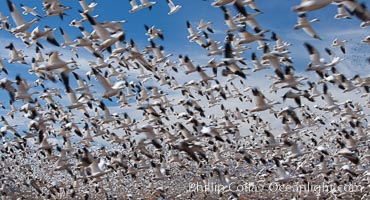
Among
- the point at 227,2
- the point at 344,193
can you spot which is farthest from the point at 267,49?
the point at 344,193

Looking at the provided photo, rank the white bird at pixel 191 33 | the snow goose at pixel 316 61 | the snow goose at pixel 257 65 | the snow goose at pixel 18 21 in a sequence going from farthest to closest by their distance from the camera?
the white bird at pixel 191 33 → the snow goose at pixel 257 65 → the snow goose at pixel 18 21 → the snow goose at pixel 316 61

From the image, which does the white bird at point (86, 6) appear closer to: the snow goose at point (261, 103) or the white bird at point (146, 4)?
the white bird at point (146, 4)

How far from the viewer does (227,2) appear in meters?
17.6

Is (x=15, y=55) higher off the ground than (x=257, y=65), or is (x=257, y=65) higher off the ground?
(x=15, y=55)

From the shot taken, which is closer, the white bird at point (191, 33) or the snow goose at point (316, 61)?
the snow goose at point (316, 61)

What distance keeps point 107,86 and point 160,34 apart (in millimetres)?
5570

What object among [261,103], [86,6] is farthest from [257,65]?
[86,6]

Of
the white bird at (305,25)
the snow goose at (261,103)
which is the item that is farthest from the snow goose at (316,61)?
the snow goose at (261,103)

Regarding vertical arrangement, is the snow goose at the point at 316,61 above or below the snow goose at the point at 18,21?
below

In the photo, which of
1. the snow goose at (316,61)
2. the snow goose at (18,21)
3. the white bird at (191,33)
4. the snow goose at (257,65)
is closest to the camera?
the snow goose at (316,61)

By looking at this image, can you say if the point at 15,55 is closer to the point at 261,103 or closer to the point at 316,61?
the point at 261,103

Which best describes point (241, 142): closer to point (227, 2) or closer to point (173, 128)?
point (173, 128)

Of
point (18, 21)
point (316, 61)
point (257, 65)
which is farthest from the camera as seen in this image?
point (257, 65)

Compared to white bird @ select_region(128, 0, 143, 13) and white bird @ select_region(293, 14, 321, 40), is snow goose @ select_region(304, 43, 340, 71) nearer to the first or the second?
white bird @ select_region(293, 14, 321, 40)
